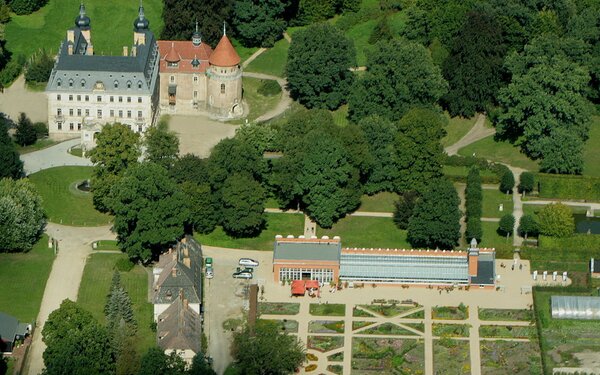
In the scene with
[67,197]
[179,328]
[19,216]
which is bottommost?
[179,328]

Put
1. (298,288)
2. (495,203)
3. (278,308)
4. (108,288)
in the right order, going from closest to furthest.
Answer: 1. (278,308)
2. (298,288)
3. (108,288)
4. (495,203)

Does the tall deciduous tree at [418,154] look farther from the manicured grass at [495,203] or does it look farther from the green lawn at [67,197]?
the green lawn at [67,197]

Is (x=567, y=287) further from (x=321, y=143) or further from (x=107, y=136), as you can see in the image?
(x=107, y=136)

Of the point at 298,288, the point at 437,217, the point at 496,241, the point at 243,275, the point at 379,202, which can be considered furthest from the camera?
the point at 379,202

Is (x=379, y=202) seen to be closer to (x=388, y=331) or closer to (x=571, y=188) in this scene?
(x=571, y=188)

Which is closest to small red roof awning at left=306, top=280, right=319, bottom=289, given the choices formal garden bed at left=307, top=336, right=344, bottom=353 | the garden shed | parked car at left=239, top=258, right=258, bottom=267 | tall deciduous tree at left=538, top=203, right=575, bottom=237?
parked car at left=239, top=258, right=258, bottom=267

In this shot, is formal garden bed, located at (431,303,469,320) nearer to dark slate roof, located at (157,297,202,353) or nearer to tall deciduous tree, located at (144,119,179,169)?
dark slate roof, located at (157,297,202,353)

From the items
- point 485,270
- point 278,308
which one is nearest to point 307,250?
point 278,308

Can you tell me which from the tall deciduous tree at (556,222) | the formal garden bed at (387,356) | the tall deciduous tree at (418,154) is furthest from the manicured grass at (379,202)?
the formal garden bed at (387,356)
